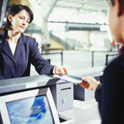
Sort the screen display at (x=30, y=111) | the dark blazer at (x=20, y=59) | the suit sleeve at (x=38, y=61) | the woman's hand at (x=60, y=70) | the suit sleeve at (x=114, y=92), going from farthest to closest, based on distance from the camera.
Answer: the dark blazer at (x=20, y=59)
the suit sleeve at (x=38, y=61)
the woman's hand at (x=60, y=70)
the screen display at (x=30, y=111)
the suit sleeve at (x=114, y=92)

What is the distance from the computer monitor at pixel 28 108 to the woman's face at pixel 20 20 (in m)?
1.16

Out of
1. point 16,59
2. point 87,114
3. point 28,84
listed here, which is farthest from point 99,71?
point 16,59

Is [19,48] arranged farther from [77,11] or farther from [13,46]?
[77,11]

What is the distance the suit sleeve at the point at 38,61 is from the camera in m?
1.86

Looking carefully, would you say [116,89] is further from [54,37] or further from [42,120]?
[54,37]

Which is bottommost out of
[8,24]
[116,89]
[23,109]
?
[23,109]

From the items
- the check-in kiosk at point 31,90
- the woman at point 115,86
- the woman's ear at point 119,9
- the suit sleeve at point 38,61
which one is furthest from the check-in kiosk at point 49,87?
the woman's ear at point 119,9

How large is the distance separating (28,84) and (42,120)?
0.27m

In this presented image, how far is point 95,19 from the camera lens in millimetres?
27406

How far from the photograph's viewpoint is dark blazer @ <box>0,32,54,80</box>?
2.02 m

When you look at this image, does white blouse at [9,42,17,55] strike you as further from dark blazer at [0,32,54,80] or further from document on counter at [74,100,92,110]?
document on counter at [74,100,92,110]

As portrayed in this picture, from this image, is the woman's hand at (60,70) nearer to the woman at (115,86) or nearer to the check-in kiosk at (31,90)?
the check-in kiosk at (31,90)

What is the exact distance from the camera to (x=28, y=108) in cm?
125

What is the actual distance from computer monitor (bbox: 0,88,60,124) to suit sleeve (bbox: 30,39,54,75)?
479mm
